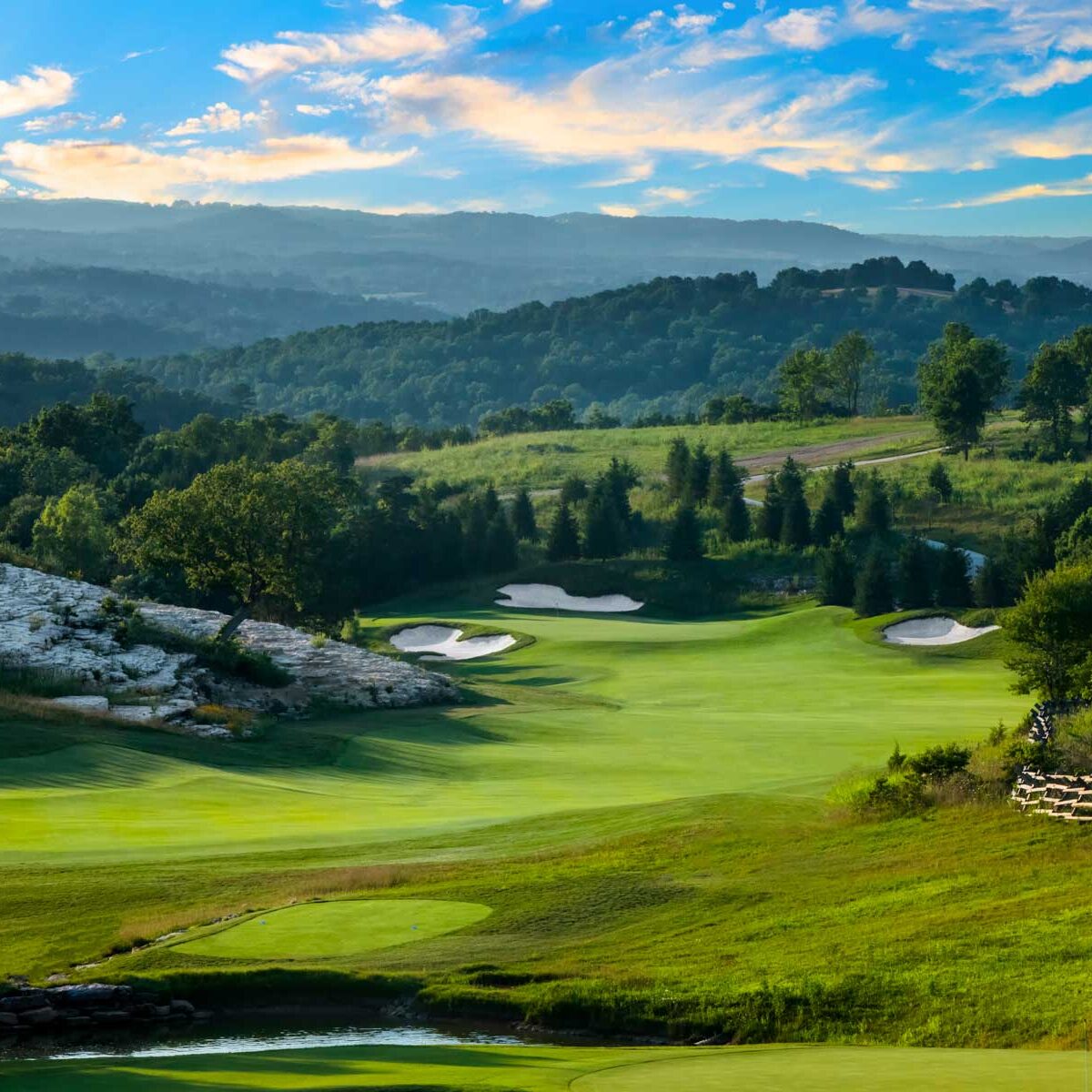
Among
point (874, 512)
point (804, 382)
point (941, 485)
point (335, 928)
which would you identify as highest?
point (804, 382)

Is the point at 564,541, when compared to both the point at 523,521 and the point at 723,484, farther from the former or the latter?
the point at 723,484

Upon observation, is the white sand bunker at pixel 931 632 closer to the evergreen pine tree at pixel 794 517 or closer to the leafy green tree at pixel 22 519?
the evergreen pine tree at pixel 794 517

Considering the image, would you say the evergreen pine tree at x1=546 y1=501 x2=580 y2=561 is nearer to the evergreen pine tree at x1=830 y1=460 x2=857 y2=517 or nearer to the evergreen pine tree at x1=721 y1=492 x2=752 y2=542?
the evergreen pine tree at x1=721 y1=492 x2=752 y2=542

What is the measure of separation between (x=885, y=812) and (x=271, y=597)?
49.6 meters

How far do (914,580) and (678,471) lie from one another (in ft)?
87.4

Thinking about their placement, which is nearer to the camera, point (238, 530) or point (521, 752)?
point (521, 752)

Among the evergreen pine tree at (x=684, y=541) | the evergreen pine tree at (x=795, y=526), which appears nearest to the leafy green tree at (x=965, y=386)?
the evergreen pine tree at (x=795, y=526)

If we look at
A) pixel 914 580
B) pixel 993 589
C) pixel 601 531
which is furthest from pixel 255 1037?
pixel 601 531

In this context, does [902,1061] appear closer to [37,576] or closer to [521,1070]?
[521,1070]

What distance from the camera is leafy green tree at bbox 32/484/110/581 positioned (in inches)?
2549

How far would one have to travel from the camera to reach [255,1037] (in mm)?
15945

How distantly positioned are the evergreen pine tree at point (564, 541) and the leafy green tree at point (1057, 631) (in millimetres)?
50525

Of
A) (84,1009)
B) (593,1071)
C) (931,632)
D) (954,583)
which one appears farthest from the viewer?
(954,583)

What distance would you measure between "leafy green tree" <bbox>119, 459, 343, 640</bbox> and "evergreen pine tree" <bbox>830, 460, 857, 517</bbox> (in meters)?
38.7
